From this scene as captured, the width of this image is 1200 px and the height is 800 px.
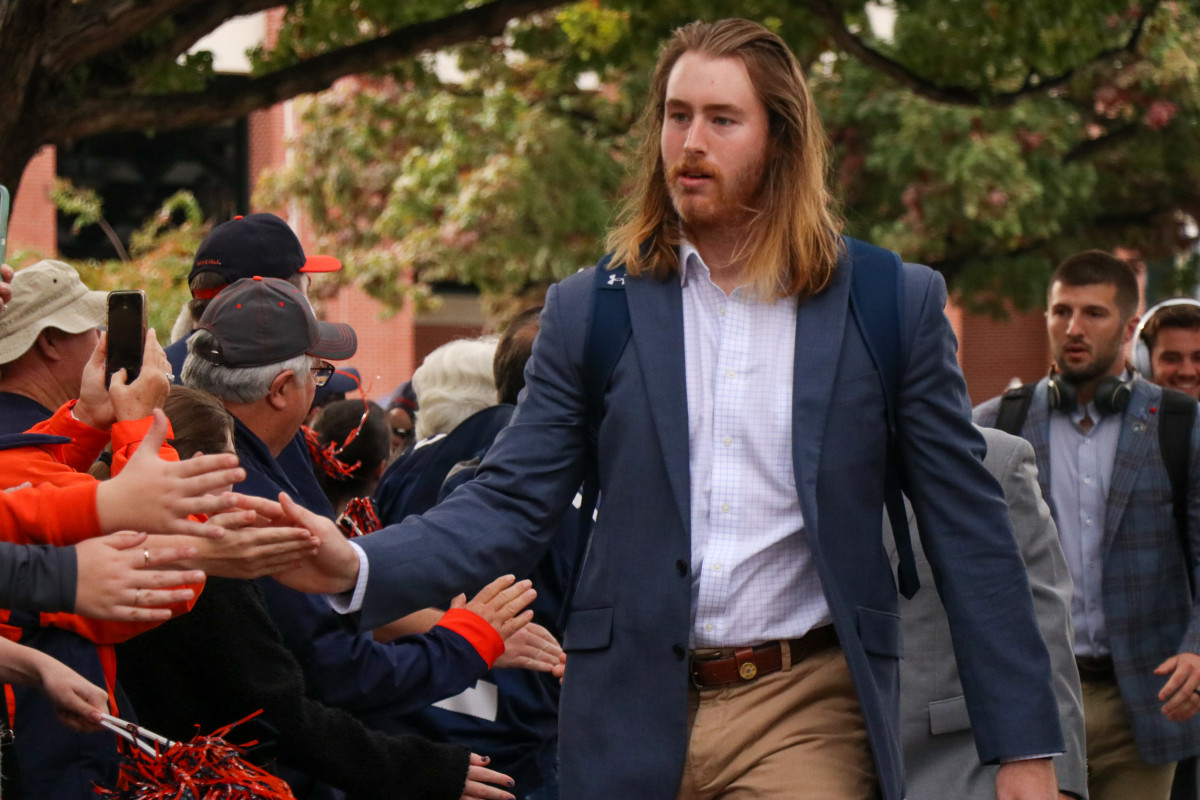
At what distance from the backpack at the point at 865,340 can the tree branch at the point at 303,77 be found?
17.5 ft

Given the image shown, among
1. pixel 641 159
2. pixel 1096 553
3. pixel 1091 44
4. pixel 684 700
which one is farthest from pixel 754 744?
pixel 1091 44

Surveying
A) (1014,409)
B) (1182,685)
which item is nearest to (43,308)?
(1014,409)

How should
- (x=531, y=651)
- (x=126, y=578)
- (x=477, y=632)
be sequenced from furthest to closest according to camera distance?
(x=531, y=651)
(x=477, y=632)
(x=126, y=578)

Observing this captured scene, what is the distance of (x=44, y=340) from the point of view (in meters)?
4.37

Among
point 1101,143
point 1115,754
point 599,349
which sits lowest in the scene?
point 1115,754

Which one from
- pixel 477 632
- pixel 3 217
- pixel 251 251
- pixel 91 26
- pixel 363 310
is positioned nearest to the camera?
pixel 3 217

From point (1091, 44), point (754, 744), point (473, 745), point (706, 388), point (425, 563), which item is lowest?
point (473, 745)

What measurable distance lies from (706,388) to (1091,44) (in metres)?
9.15

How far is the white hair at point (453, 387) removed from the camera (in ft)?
21.1

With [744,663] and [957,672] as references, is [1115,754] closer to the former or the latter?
[957,672]

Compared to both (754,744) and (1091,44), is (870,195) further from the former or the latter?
(754,744)

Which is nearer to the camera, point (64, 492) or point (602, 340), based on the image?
point (64, 492)

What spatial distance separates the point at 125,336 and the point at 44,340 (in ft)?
2.26

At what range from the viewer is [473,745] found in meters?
4.97
